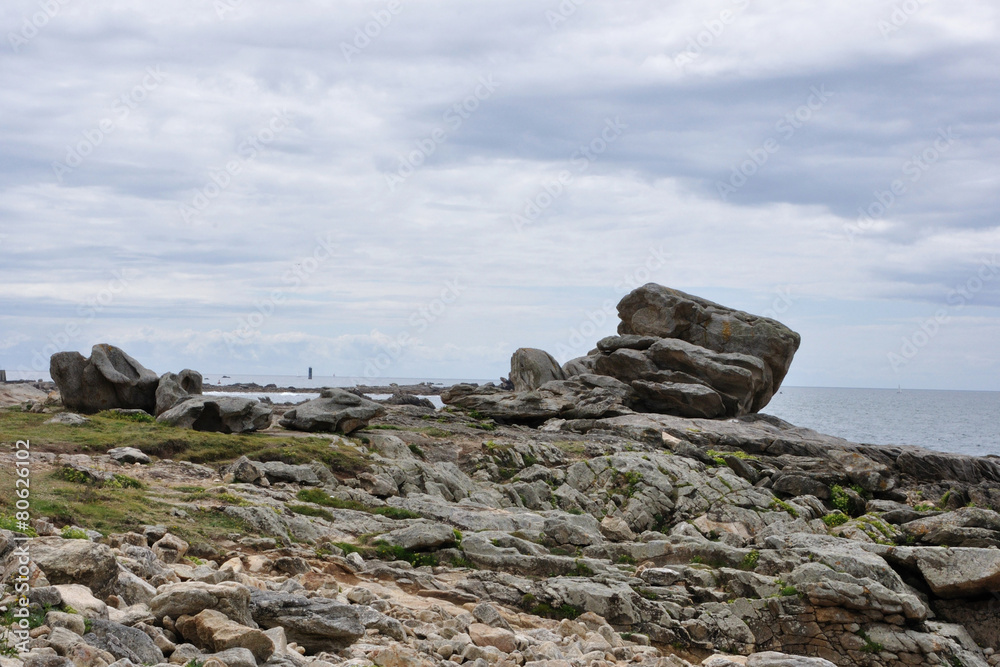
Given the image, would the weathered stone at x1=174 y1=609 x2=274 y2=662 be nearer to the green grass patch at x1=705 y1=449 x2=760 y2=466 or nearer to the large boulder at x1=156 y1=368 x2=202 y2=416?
the large boulder at x1=156 y1=368 x2=202 y2=416

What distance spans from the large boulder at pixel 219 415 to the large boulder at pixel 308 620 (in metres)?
21.2

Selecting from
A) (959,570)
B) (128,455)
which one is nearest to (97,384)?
(128,455)

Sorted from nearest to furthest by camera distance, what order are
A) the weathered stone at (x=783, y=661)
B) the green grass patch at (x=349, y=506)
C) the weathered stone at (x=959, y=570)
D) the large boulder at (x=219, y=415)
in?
the weathered stone at (x=783, y=661) → the weathered stone at (x=959, y=570) → the green grass patch at (x=349, y=506) → the large boulder at (x=219, y=415)

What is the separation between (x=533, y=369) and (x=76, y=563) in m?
44.9

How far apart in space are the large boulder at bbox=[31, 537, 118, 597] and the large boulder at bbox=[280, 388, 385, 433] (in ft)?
74.8

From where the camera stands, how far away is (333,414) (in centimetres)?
3359

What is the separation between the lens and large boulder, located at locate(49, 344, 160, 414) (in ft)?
113

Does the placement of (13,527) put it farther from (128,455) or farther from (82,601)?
(128,455)

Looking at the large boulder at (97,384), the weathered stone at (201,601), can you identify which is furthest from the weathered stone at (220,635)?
the large boulder at (97,384)

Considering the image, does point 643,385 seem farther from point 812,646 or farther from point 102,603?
point 102,603

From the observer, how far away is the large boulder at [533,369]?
54.2 m

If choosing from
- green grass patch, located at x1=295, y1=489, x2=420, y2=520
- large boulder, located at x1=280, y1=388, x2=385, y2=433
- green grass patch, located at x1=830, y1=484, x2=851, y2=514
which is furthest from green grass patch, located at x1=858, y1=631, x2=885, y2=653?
large boulder, located at x1=280, y1=388, x2=385, y2=433

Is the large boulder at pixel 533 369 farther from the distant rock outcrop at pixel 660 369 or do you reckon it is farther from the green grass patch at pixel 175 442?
the green grass patch at pixel 175 442

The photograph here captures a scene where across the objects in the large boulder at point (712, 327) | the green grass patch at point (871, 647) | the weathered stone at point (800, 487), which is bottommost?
the green grass patch at point (871, 647)
